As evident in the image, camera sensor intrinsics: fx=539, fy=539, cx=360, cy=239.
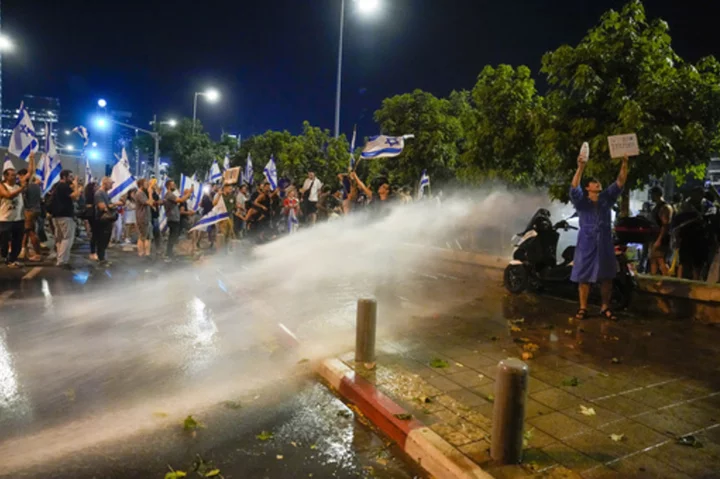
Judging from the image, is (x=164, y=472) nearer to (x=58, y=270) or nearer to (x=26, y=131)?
(x=58, y=270)

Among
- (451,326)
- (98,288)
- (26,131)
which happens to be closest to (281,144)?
(26,131)

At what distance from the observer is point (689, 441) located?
4.11 meters

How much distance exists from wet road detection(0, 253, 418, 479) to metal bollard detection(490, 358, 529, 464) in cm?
69

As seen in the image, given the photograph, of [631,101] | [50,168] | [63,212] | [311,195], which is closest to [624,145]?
[631,101]

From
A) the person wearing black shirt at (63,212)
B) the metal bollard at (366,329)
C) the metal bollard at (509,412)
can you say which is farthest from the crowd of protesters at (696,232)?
the person wearing black shirt at (63,212)

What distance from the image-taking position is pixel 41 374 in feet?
18.2

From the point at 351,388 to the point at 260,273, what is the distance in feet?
24.7

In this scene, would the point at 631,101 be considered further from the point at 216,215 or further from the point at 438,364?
the point at 216,215

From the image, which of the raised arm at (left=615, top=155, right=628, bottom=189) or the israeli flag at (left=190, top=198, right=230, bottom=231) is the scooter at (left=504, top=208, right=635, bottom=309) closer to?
the raised arm at (left=615, top=155, right=628, bottom=189)

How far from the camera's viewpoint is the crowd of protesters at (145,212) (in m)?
11.8

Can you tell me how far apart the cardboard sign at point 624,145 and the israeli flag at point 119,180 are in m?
12.1

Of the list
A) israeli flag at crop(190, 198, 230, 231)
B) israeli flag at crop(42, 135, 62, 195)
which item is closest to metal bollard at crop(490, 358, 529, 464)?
israeli flag at crop(190, 198, 230, 231)

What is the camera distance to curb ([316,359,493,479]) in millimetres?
3707

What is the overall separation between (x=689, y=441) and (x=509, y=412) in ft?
5.28
